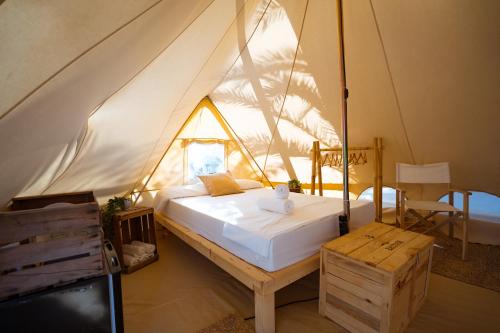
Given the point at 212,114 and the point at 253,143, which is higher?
the point at 212,114

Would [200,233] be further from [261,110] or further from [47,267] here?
[261,110]

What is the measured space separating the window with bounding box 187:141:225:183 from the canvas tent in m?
0.57

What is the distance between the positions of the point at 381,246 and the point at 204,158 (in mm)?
3020

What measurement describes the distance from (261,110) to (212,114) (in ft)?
3.08

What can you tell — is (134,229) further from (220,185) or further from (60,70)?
(60,70)

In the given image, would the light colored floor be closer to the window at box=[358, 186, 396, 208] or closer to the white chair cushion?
the white chair cushion

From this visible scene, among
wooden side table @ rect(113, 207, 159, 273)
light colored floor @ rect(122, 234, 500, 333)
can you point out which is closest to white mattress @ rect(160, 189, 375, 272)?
wooden side table @ rect(113, 207, 159, 273)

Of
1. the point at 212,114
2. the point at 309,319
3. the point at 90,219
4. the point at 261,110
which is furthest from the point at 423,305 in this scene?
the point at 212,114

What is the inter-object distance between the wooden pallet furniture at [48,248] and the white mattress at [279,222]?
1.00m

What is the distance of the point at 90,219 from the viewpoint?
106 centimetres

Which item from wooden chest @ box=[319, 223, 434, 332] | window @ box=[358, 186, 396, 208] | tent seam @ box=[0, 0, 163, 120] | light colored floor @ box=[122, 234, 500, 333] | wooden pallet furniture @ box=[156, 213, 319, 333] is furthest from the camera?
window @ box=[358, 186, 396, 208]

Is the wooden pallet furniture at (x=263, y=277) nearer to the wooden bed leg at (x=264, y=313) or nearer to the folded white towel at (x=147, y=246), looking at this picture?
the wooden bed leg at (x=264, y=313)

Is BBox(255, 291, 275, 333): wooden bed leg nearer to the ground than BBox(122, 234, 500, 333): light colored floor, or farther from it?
farther from it

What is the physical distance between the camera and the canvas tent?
34.6 inches
